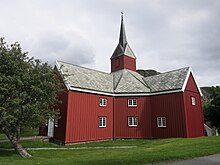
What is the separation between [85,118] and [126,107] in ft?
19.2

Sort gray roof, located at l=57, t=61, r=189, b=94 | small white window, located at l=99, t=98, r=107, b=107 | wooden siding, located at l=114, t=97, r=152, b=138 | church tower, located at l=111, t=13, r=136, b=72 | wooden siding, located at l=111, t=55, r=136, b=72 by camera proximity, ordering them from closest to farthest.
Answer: gray roof, located at l=57, t=61, r=189, b=94 < small white window, located at l=99, t=98, r=107, b=107 < wooden siding, located at l=114, t=97, r=152, b=138 < wooden siding, located at l=111, t=55, r=136, b=72 < church tower, located at l=111, t=13, r=136, b=72

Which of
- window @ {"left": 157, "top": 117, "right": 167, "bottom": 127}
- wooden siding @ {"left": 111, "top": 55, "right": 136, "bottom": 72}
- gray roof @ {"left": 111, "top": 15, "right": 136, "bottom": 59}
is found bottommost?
window @ {"left": 157, "top": 117, "right": 167, "bottom": 127}

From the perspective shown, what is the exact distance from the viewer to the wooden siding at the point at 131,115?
25516 mm

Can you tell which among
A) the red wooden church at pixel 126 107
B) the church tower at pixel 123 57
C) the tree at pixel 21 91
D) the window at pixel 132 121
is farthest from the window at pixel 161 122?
the tree at pixel 21 91

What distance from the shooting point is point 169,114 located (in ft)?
80.1

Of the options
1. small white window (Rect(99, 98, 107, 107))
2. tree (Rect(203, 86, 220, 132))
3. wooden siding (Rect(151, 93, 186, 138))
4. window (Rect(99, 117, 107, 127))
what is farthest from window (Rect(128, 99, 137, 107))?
tree (Rect(203, 86, 220, 132))

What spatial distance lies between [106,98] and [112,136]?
4.75 meters

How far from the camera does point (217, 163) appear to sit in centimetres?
941

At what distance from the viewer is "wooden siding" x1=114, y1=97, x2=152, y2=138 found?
25516 millimetres

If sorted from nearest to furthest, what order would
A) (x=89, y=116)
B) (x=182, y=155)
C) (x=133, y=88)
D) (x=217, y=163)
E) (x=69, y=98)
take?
(x=217, y=163) → (x=182, y=155) → (x=69, y=98) → (x=89, y=116) → (x=133, y=88)

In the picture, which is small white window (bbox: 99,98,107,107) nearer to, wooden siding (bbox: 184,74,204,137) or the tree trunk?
wooden siding (bbox: 184,74,204,137)

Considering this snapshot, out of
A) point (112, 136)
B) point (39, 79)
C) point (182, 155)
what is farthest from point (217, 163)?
point (112, 136)

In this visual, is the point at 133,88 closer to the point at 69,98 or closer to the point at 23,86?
the point at 69,98

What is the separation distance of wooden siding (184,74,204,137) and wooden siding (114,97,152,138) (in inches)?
182
